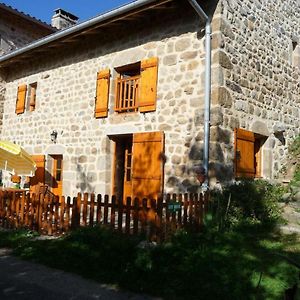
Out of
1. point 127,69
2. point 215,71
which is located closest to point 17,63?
point 127,69

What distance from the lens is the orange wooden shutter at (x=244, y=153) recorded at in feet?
24.7

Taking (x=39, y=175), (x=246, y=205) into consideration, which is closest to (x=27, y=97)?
(x=39, y=175)

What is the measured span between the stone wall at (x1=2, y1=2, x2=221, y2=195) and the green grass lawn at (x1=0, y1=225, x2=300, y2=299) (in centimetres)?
216

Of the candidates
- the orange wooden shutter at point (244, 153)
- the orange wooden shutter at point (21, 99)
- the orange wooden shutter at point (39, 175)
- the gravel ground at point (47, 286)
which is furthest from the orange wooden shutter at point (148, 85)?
the orange wooden shutter at point (21, 99)

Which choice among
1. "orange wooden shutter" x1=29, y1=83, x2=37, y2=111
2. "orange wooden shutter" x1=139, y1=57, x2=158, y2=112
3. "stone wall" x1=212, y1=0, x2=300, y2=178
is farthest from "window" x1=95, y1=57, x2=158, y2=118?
"orange wooden shutter" x1=29, y1=83, x2=37, y2=111

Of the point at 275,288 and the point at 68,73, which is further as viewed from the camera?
the point at 68,73

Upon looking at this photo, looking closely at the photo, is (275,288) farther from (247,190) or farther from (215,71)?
(215,71)

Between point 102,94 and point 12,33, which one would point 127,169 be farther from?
point 12,33

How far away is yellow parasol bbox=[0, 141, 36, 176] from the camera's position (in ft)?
28.0

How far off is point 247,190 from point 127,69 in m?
4.14

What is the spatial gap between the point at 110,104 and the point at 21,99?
411 centimetres

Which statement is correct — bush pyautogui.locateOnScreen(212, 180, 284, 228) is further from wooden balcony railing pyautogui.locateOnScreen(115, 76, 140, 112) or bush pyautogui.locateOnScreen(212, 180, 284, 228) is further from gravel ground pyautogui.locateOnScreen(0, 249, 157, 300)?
wooden balcony railing pyautogui.locateOnScreen(115, 76, 140, 112)

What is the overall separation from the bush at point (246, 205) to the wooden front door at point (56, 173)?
522 cm

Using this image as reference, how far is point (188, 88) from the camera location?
24.5 feet
